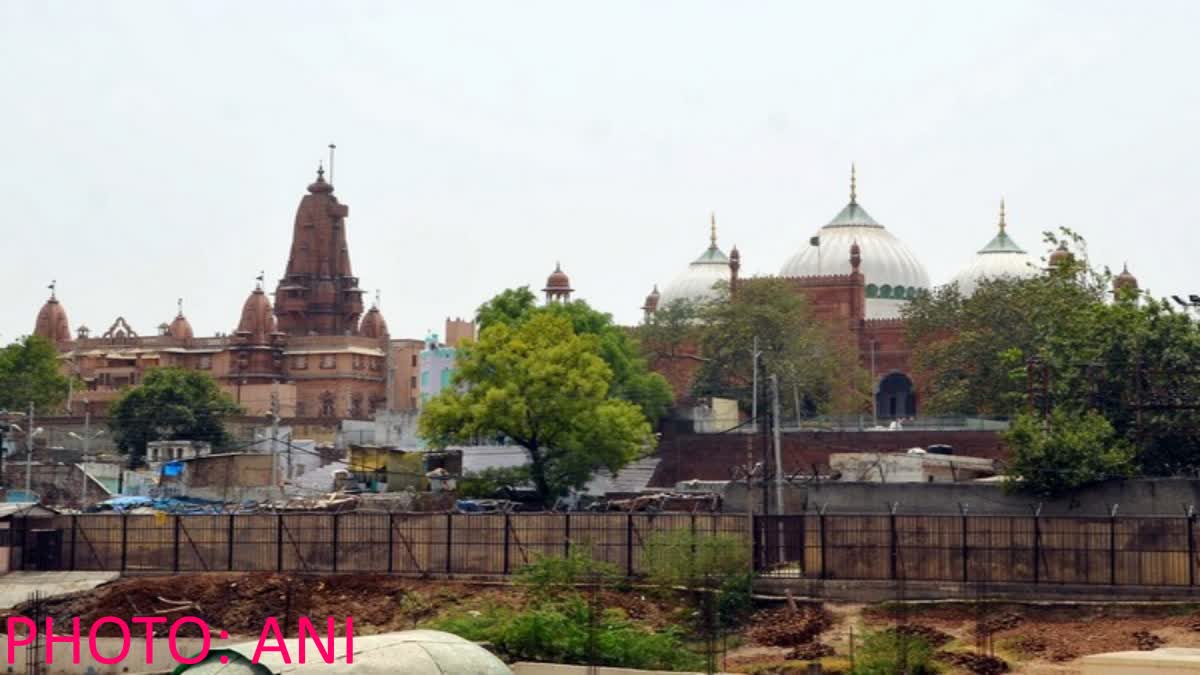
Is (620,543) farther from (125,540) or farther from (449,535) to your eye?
(125,540)

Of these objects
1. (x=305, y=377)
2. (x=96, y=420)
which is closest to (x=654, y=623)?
(x=96, y=420)

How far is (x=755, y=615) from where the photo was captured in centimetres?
4666

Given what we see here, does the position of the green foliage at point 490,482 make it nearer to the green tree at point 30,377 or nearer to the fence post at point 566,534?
the fence post at point 566,534

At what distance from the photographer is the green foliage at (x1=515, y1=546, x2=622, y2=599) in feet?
151

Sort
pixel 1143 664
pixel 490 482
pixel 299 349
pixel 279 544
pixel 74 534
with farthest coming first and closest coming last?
pixel 299 349
pixel 490 482
pixel 74 534
pixel 279 544
pixel 1143 664

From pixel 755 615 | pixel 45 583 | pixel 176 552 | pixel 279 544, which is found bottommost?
pixel 755 615

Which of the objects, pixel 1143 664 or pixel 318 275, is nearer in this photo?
pixel 1143 664

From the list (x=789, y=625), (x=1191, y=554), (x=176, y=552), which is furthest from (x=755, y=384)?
(x=1191, y=554)

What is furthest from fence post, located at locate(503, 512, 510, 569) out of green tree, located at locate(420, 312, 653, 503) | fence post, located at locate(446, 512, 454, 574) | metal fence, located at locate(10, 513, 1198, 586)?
green tree, located at locate(420, 312, 653, 503)

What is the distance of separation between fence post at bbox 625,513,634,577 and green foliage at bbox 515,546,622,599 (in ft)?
2.72

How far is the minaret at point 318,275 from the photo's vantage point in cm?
12531

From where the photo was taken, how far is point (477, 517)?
51.5 meters

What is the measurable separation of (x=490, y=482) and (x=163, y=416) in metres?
27.5

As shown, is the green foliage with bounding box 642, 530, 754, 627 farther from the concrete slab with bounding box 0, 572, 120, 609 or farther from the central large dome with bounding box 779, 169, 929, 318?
the central large dome with bounding box 779, 169, 929, 318
